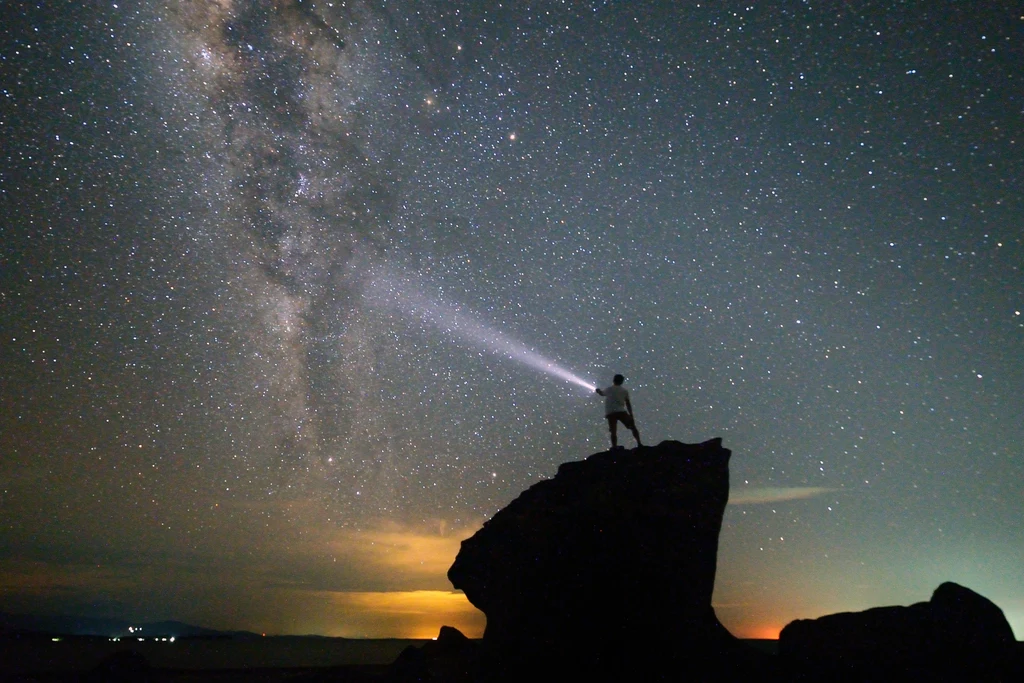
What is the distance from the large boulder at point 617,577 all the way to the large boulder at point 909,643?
2.89 meters

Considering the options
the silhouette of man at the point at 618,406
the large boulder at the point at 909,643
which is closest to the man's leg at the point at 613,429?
the silhouette of man at the point at 618,406

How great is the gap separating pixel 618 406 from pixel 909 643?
11.6 metres

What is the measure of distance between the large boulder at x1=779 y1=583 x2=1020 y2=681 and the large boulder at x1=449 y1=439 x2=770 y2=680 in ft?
Result: 9.49

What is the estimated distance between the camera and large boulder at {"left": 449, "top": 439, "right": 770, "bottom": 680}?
42.7 feet

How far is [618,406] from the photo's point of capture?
14.8 meters

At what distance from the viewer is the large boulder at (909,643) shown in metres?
15.2

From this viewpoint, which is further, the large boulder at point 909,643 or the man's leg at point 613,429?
the large boulder at point 909,643

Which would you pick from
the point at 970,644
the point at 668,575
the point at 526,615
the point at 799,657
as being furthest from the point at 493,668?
the point at 970,644

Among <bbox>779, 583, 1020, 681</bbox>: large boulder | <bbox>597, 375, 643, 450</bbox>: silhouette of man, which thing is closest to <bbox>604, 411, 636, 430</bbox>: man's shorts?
<bbox>597, 375, 643, 450</bbox>: silhouette of man

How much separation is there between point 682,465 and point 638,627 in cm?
423

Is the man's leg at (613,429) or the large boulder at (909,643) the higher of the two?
the man's leg at (613,429)

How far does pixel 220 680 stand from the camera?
49188 millimetres

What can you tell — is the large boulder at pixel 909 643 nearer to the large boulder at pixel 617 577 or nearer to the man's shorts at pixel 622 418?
the large boulder at pixel 617 577

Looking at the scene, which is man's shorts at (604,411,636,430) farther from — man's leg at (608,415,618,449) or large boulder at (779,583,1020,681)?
large boulder at (779,583,1020,681)
